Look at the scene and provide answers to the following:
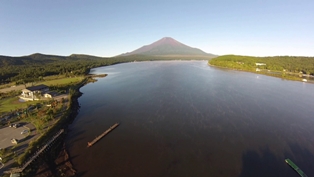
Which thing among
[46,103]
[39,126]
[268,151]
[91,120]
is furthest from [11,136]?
[268,151]

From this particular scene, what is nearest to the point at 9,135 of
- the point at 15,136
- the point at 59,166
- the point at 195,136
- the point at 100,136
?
the point at 15,136

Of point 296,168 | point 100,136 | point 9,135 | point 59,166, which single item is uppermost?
point 9,135

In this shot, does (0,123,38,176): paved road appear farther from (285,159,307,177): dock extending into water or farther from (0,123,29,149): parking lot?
(285,159,307,177): dock extending into water

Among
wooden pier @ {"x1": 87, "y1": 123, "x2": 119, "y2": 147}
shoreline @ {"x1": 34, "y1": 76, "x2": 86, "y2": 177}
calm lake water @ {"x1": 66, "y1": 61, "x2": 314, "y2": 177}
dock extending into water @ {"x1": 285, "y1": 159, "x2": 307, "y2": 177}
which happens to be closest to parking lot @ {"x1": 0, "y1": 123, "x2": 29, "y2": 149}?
shoreline @ {"x1": 34, "y1": 76, "x2": 86, "y2": 177}

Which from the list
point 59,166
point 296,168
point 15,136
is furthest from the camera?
point 15,136

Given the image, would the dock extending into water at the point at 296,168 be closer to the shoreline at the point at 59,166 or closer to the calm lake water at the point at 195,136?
the calm lake water at the point at 195,136

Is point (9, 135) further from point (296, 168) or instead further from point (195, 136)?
point (296, 168)
